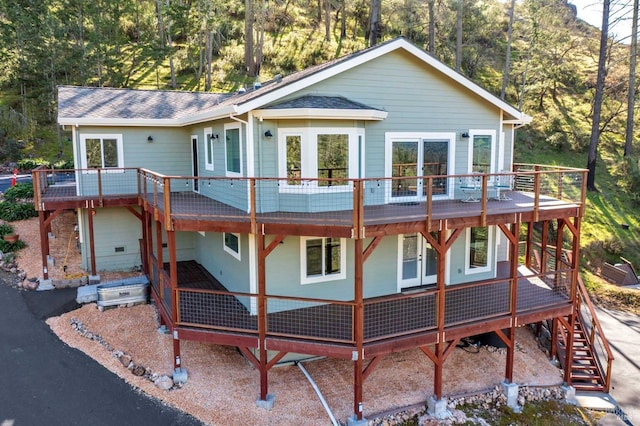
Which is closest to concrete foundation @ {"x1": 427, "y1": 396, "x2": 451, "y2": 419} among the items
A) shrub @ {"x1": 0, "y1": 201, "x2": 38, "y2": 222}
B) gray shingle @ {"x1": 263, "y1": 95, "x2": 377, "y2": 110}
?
gray shingle @ {"x1": 263, "y1": 95, "x2": 377, "y2": 110}

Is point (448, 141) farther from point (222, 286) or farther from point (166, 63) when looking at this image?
point (166, 63)

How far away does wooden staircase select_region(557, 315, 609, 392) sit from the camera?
11188 millimetres

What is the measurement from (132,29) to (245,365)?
38719mm

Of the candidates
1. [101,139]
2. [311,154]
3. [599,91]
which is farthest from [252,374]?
[599,91]

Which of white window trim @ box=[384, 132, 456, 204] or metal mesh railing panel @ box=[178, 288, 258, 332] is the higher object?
white window trim @ box=[384, 132, 456, 204]

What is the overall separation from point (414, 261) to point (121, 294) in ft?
27.2

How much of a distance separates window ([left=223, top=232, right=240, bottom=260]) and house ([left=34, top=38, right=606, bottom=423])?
68 mm

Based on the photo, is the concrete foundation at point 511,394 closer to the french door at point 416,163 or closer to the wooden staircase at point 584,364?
the wooden staircase at point 584,364

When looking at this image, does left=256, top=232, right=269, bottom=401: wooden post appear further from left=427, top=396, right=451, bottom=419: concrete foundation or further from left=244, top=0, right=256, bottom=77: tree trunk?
left=244, top=0, right=256, bottom=77: tree trunk

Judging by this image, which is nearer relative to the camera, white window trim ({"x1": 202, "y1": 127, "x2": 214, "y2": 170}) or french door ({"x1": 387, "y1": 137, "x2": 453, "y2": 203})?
french door ({"x1": 387, "y1": 137, "x2": 453, "y2": 203})

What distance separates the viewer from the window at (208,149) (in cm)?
1303

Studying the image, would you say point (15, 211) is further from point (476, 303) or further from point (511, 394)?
point (511, 394)

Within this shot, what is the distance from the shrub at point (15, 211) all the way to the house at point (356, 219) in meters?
5.42

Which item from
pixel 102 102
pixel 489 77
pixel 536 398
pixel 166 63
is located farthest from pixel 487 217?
pixel 166 63
